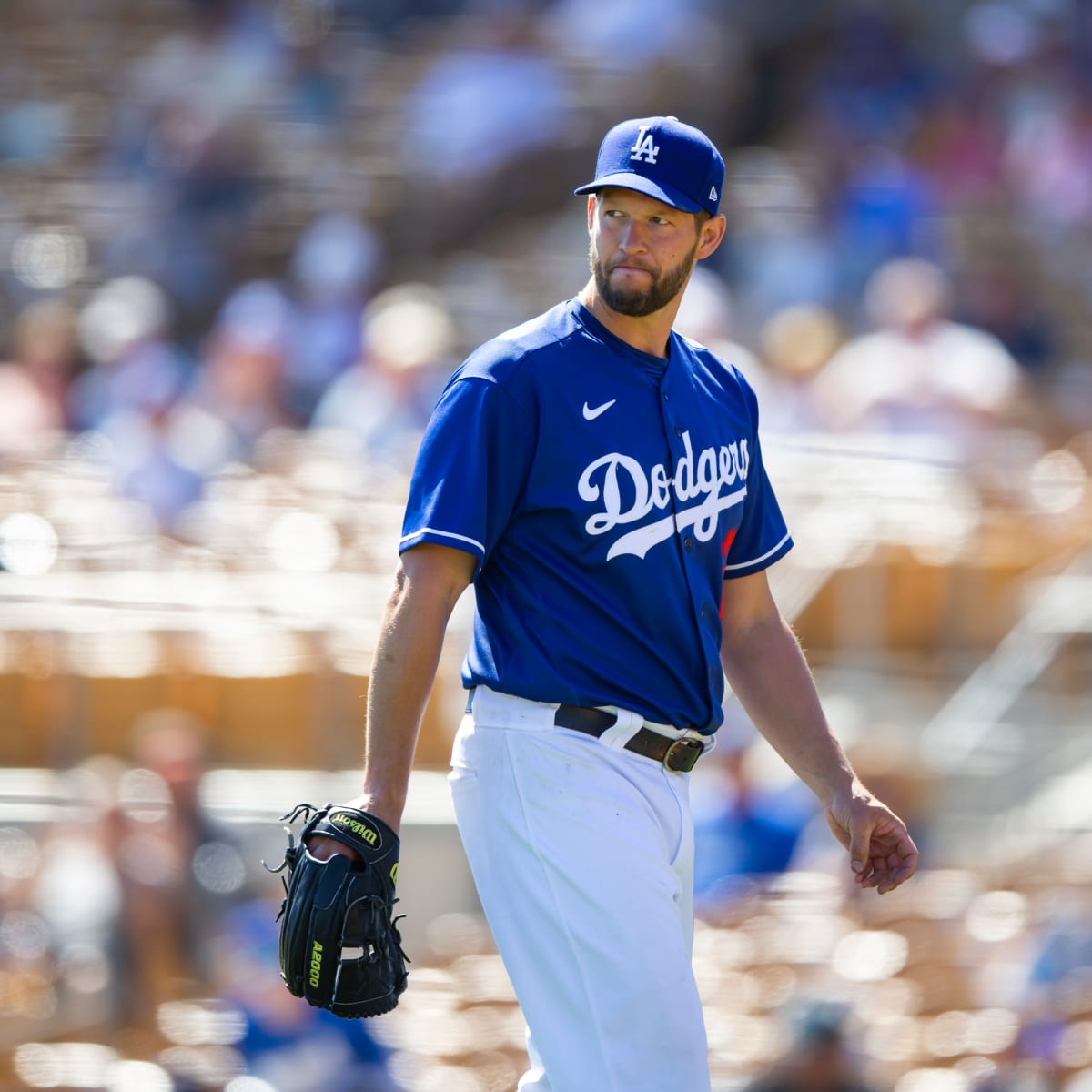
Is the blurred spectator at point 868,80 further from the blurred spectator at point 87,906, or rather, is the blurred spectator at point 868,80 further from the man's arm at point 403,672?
the man's arm at point 403,672

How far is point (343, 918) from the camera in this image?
9.28 ft

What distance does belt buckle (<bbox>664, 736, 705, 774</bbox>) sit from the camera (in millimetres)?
3139

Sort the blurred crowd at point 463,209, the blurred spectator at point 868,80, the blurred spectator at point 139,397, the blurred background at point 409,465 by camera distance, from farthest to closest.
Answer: the blurred spectator at point 868,80 → the blurred crowd at point 463,209 → the blurred spectator at point 139,397 → the blurred background at point 409,465

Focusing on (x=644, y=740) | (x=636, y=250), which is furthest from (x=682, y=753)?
(x=636, y=250)

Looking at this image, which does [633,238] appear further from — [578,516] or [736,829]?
[736,829]

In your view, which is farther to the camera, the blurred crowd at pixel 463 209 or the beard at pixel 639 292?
the blurred crowd at pixel 463 209

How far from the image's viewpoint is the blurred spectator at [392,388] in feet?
26.2

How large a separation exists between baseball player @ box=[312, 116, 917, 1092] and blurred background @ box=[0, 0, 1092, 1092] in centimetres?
240

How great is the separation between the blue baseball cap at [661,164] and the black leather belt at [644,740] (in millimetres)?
791

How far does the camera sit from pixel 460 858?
251 inches

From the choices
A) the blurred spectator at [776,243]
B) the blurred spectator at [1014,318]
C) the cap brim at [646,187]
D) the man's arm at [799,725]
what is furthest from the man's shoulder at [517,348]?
the blurred spectator at [1014,318]

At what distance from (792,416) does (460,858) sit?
248 centimetres

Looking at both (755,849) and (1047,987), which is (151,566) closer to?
(755,849)

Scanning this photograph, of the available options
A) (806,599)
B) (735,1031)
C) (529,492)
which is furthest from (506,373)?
(806,599)
